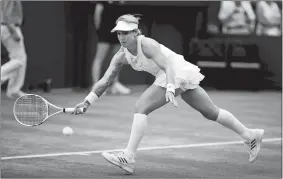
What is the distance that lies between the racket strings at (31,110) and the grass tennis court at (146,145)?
45cm

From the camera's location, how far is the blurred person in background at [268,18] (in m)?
19.6

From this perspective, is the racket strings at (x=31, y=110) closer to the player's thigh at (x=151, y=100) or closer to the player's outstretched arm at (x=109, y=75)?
the player's outstretched arm at (x=109, y=75)

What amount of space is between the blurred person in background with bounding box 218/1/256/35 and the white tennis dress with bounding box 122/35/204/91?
10898mm

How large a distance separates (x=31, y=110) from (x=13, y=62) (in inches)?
285

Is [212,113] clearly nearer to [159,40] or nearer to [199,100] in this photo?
[199,100]

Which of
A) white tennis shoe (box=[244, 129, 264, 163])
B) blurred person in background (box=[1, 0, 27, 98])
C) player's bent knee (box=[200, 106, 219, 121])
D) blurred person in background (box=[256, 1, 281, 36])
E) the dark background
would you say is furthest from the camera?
blurred person in background (box=[256, 1, 281, 36])

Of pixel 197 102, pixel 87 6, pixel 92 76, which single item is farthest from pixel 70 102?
pixel 197 102

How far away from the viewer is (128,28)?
8.13m

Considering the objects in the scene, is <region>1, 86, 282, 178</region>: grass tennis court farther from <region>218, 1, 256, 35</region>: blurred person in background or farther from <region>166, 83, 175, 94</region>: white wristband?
<region>218, 1, 256, 35</region>: blurred person in background

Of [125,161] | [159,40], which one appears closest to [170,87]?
[125,161]

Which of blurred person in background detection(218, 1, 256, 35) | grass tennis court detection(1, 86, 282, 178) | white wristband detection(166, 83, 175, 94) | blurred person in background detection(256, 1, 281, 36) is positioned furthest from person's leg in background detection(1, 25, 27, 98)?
white wristband detection(166, 83, 175, 94)

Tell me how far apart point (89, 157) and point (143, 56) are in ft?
5.07

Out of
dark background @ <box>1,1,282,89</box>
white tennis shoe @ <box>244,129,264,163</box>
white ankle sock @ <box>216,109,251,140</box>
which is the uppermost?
white ankle sock @ <box>216,109,251,140</box>

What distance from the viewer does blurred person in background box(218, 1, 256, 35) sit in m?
19.2
